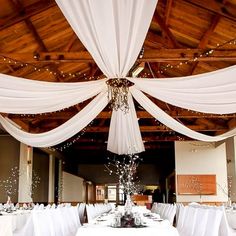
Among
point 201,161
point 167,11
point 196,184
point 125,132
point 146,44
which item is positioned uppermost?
point 146,44

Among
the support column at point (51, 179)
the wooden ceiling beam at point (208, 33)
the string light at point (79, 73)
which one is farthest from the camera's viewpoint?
the support column at point (51, 179)

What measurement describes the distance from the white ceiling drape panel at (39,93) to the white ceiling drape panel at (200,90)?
2.57ft

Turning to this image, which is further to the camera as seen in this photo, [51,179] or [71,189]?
[71,189]

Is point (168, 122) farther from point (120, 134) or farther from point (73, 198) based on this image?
point (73, 198)

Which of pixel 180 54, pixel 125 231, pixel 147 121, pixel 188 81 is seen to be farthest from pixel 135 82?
pixel 147 121

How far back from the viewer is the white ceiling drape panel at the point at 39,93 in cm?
549

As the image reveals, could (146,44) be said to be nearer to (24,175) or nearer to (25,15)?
(25,15)

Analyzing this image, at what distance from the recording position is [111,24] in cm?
400

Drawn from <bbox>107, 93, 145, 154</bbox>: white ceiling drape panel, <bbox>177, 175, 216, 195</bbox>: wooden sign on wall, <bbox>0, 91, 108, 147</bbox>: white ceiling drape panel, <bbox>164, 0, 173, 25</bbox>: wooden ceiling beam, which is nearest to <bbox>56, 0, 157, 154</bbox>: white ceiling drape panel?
<bbox>0, 91, 108, 147</bbox>: white ceiling drape panel

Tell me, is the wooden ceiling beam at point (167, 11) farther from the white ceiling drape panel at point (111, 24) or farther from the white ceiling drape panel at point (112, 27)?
the white ceiling drape panel at point (111, 24)

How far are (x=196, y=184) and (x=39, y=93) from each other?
9.68 metres

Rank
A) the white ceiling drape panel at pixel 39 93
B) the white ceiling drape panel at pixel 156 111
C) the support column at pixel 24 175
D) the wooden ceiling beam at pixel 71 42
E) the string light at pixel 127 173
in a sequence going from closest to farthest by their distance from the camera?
1. the white ceiling drape panel at pixel 39 93
2. the string light at pixel 127 173
3. the white ceiling drape panel at pixel 156 111
4. the wooden ceiling beam at pixel 71 42
5. the support column at pixel 24 175

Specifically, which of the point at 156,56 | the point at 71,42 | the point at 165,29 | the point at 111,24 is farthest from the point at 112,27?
the point at 71,42

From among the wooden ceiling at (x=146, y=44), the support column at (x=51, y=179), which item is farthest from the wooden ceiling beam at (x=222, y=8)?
the support column at (x=51, y=179)
